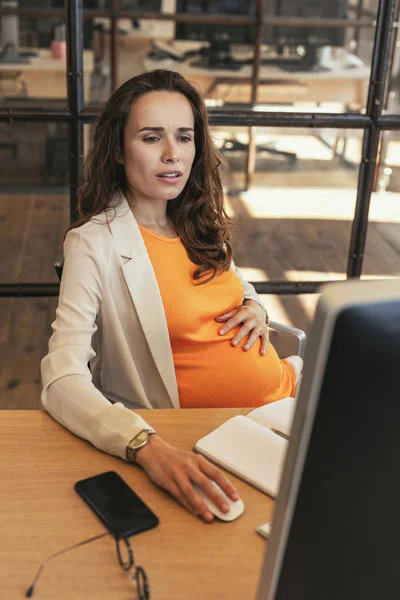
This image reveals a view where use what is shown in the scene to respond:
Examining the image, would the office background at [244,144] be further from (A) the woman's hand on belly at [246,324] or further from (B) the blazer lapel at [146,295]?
(B) the blazer lapel at [146,295]

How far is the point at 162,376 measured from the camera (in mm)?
1555

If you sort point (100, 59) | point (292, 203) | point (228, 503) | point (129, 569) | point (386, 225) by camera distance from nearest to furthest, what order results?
point (129, 569) < point (228, 503) < point (386, 225) < point (292, 203) < point (100, 59)

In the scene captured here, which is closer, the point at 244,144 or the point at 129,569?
the point at 129,569

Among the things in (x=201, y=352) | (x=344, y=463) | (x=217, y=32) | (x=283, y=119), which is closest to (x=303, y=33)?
(x=217, y=32)

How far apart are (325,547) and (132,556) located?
403mm

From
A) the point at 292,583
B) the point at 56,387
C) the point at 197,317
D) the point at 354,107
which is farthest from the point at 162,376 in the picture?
the point at 354,107

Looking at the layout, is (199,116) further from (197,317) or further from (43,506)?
(43,506)

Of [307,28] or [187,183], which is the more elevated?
[307,28]

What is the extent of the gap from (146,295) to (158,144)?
1.07 feet

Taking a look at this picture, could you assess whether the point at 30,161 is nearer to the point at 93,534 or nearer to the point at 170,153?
the point at 170,153

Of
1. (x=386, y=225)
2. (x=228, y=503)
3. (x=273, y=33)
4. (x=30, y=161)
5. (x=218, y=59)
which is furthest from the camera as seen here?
(x=273, y=33)

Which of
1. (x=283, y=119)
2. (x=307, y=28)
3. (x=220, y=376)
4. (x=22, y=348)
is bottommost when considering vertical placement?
(x=22, y=348)

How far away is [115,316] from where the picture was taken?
1522 millimetres

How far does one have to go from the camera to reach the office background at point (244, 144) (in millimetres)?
3336
